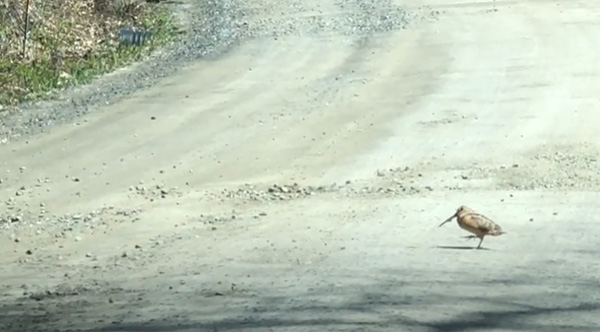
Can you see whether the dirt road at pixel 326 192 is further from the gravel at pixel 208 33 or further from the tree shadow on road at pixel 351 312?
the gravel at pixel 208 33

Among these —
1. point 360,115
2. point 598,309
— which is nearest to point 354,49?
point 360,115

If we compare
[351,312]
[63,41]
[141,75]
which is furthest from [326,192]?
[63,41]

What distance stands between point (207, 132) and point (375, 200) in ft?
14.6

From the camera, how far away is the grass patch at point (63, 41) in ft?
68.5

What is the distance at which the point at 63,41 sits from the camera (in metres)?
23.4

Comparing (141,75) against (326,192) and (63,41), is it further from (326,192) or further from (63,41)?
(326,192)

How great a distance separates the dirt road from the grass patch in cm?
156

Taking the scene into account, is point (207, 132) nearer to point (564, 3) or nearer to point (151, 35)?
point (151, 35)

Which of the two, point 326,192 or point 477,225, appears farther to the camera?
point 326,192

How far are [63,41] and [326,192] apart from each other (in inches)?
429

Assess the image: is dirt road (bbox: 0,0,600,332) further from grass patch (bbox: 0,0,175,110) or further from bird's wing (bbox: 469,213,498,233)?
grass patch (bbox: 0,0,175,110)

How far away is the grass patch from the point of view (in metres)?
20.9

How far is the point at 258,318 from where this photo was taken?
320 inches

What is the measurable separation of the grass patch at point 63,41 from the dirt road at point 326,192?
1.56 metres
